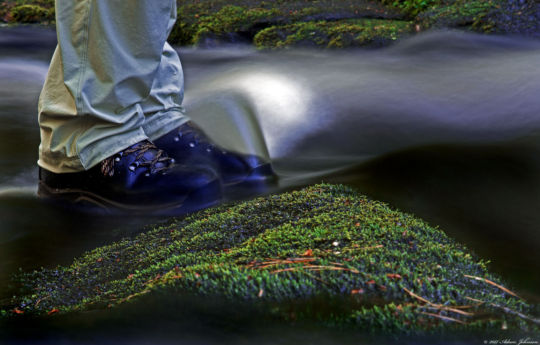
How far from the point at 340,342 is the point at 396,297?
15cm

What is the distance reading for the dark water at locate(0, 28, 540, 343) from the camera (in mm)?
1432

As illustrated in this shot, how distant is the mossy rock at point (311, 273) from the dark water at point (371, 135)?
8cm

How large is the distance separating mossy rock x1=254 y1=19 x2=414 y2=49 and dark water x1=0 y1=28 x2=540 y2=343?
0.14 meters

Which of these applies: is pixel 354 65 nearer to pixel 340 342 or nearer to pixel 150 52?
pixel 150 52

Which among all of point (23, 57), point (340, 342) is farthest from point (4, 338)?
point (23, 57)

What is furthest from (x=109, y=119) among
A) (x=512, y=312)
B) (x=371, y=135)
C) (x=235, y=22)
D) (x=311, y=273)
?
(x=235, y=22)

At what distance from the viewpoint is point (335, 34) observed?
3422 mm

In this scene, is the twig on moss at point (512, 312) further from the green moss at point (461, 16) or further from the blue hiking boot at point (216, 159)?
the green moss at point (461, 16)

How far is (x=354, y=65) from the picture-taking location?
9.69 ft

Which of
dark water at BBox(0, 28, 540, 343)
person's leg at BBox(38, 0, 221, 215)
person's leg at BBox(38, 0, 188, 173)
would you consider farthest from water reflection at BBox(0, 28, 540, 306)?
person's leg at BBox(38, 0, 188, 173)

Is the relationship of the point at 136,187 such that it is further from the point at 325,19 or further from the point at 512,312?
the point at 325,19

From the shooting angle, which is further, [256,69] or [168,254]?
[256,69]

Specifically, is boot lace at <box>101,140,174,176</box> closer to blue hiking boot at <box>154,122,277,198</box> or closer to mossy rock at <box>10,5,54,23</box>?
blue hiking boot at <box>154,122,277,198</box>

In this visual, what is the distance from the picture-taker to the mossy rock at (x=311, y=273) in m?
0.93
